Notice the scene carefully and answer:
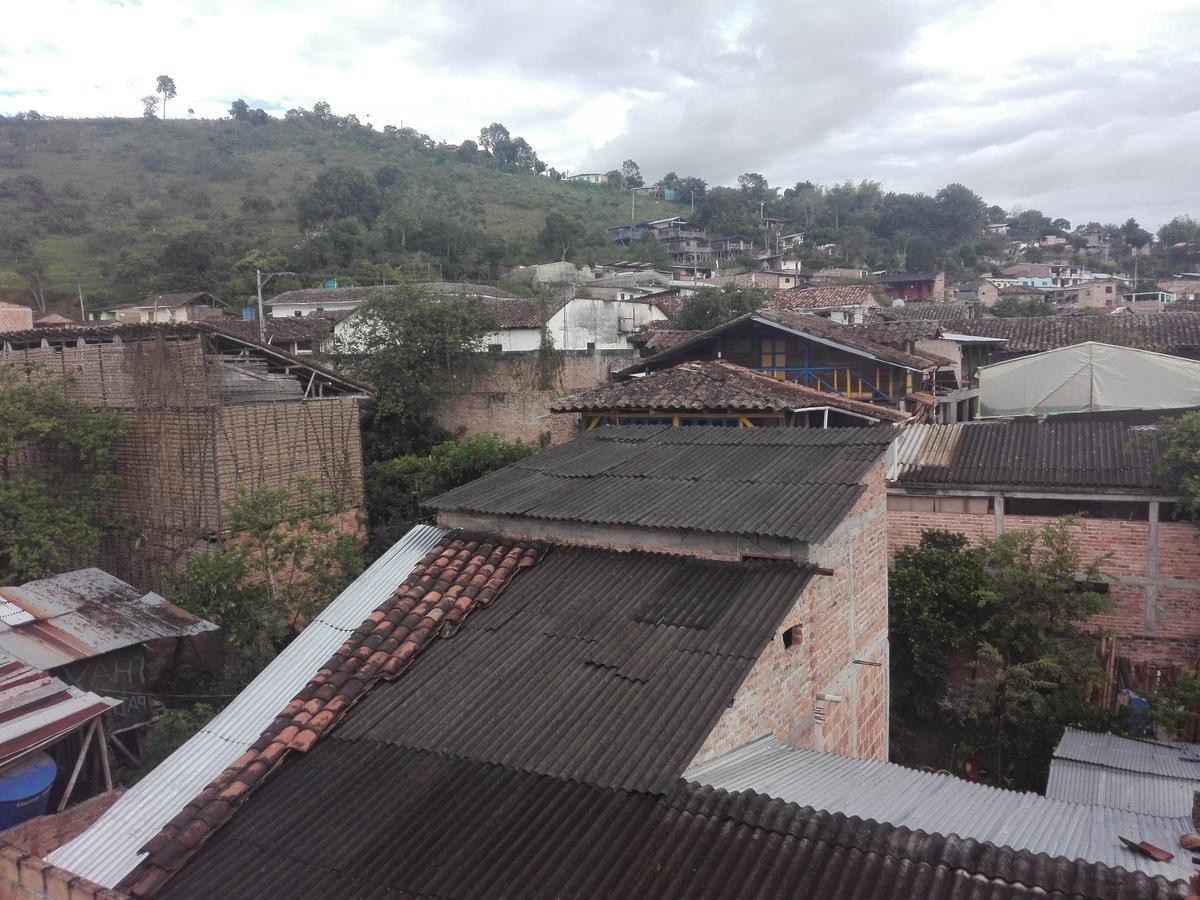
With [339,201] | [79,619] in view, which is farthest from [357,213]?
[79,619]

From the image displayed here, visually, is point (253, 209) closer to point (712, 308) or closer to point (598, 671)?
point (712, 308)

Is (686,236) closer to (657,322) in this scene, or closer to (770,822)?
(657,322)

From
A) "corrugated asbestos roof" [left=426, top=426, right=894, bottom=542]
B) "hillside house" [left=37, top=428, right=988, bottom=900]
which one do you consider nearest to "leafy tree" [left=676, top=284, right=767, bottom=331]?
"corrugated asbestos roof" [left=426, top=426, right=894, bottom=542]

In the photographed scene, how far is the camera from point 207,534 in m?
13.0

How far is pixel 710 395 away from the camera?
14266 millimetres

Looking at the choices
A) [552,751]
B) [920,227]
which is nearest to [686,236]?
[920,227]

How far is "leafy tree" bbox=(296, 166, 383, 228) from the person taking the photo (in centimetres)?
5675

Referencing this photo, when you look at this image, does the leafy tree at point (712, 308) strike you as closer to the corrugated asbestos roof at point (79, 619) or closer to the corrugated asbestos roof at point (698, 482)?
the corrugated asbestos roof at point (698, 482)

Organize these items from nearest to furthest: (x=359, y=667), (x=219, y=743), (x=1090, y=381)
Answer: (x=219, y=743)
(x=359, y=667)
(x=1090, y=381)

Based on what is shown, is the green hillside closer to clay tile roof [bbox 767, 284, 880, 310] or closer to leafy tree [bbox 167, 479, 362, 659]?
clay tile roof [bbox 767, 284, 880, 310]

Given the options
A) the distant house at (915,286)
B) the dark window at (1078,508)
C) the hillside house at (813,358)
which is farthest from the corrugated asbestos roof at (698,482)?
the distant house at (915,286)

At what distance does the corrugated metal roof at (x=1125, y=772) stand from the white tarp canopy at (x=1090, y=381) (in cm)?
1061

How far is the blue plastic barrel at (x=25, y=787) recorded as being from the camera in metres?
7.32

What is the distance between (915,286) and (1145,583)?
50.0 meters
